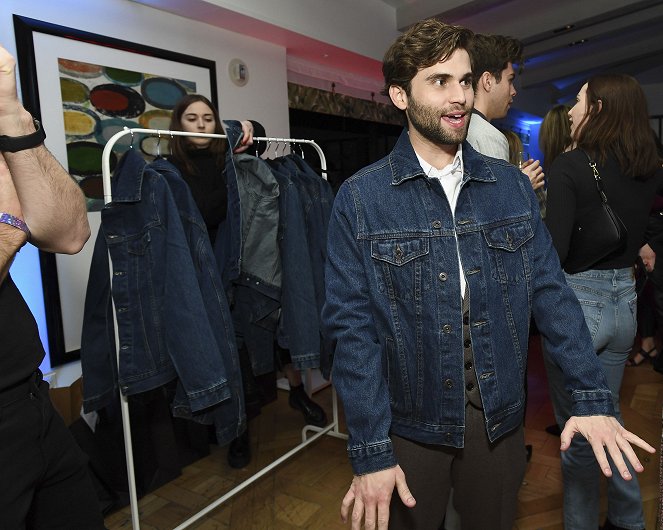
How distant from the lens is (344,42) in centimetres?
397

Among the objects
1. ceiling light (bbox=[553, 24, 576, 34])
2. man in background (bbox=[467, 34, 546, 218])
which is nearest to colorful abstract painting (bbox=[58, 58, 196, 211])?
man in background (bbox=[467, 34, 546, 218])

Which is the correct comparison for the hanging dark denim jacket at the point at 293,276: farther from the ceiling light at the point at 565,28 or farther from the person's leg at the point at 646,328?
the ceiling light at the point at 565,28

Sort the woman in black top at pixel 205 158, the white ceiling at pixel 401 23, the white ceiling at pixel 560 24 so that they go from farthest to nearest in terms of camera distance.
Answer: the white ceiling at pixel 560 24 < the white ceiling at pixel 401 23 < the woman in black top at pixel 205 158

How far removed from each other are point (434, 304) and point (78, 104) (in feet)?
7.37

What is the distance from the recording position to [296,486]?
244 centimetres

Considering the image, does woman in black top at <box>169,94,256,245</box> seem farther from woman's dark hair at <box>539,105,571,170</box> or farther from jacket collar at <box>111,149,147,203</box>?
woman's dark hair at <box>539,105,571,170</box>

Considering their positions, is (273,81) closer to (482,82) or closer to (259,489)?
(482,82)

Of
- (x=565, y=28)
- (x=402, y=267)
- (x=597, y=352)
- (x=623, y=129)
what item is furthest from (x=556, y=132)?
(x=565, y=28)

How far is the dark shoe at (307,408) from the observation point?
302 cm

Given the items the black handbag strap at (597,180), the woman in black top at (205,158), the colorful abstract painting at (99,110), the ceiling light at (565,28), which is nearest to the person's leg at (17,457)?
the woman in black top at (205,158)

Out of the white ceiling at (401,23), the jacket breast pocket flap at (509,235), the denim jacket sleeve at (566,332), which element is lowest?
the denim jacket sleeve at (566,332)

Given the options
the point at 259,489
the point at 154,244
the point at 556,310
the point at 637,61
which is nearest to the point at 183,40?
the point at 154,244

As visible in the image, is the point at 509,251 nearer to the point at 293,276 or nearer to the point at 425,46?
the point at 425,46

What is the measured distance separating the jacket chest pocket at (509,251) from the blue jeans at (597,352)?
0.62 metres
